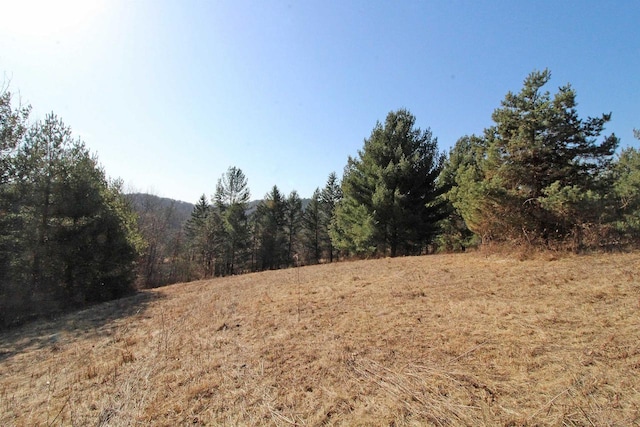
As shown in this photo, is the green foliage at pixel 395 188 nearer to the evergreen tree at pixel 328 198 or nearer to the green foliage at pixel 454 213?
the green foliage at pixel 454 213

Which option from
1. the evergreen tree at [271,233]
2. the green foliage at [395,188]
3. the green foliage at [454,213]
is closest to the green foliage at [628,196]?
the green foliage at [454,213]

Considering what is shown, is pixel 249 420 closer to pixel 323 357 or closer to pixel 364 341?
pixel 323 357

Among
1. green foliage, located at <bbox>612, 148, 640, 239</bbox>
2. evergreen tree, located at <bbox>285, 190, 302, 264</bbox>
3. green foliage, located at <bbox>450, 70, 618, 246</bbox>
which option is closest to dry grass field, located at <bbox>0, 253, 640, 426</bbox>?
green foliage, located at <bbox>450, 70, 618, 246</bbox>

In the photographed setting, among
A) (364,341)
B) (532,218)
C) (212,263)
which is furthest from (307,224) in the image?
(364,341)

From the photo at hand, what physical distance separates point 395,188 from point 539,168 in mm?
8419

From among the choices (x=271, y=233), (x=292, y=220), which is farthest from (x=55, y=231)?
(x=292, y=220)

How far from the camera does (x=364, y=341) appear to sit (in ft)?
12.7

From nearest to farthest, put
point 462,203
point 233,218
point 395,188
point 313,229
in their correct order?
point 462,203, point 395,188, point 233,218, point 313,229

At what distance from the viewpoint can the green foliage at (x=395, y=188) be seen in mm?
17016

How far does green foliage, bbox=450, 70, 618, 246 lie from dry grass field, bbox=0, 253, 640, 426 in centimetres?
325

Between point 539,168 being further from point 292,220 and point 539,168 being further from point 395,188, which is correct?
point 292,220

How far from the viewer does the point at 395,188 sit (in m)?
17.4

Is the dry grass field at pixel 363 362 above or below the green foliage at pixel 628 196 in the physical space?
below

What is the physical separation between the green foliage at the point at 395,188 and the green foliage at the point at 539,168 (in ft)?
22.0
